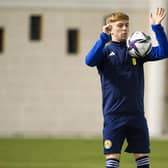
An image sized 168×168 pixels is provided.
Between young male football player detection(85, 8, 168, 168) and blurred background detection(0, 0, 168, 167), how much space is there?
2233cm

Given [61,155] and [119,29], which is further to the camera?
[61,155]

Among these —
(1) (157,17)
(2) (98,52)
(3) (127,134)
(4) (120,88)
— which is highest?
(1) (157,17)

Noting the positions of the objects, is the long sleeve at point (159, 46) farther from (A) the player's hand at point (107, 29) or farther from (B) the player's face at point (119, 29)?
(A) the player's hand at point (107, 29)

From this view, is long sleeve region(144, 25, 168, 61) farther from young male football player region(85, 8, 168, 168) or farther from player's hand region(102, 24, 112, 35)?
player's hand region(102, 24, 112, 35)

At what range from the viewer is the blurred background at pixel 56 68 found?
1284 inches

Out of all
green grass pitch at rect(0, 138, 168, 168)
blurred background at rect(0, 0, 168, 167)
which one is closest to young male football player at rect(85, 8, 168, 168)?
green grass pitch at rect(0, 138, 168, 168)

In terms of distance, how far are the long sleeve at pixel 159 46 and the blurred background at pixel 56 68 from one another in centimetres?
2221

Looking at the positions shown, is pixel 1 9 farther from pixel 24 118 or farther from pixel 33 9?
pixel 24 118

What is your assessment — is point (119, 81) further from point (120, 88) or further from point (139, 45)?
point (139, 45)

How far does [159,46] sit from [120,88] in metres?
0.67

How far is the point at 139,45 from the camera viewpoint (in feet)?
32.8

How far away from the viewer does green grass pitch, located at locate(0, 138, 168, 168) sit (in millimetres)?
16625

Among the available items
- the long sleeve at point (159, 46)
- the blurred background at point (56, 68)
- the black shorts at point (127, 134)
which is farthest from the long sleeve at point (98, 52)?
the blurred background at point (56, 68)

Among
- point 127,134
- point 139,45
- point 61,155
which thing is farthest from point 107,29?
point 61,155
